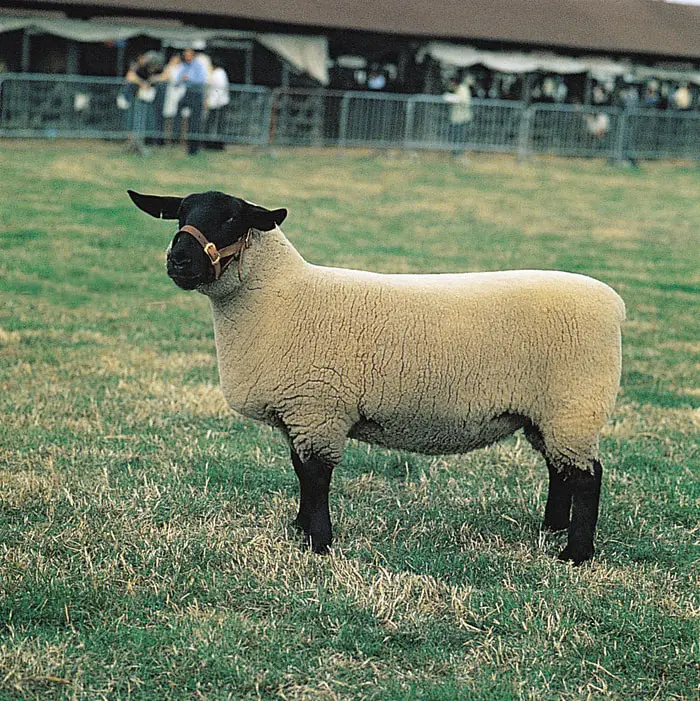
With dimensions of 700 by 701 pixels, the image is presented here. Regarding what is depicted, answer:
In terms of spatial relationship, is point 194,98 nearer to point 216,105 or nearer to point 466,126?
point 216,105

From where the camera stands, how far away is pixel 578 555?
5238 millimetres

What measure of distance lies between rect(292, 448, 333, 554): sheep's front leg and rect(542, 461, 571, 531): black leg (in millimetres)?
1102

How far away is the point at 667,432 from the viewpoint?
299 inches

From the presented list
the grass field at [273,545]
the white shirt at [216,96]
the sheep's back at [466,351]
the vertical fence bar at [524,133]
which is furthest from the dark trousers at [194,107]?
the sheep's back at [466,351]

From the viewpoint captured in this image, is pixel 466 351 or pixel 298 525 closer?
pixel 466 351

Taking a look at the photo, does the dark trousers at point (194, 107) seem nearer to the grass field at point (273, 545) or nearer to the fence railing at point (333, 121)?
the fence railing at point (333, 121)

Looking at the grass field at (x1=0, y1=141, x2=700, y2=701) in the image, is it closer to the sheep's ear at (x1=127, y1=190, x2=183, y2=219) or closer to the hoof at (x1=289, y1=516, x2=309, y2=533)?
the hoof at (x1=289, y1=516, x2=309, y2=533)

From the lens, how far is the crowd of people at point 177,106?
A: 21656 mm

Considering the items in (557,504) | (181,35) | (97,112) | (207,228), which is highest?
(181,35)

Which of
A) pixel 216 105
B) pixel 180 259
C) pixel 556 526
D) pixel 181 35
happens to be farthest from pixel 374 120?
pixel 180 259

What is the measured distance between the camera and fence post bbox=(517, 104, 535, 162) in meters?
26.7

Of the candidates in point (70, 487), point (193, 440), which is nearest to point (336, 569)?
point (70, 487)

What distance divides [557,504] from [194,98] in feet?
58.2

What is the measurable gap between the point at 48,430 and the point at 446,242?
9501mm
